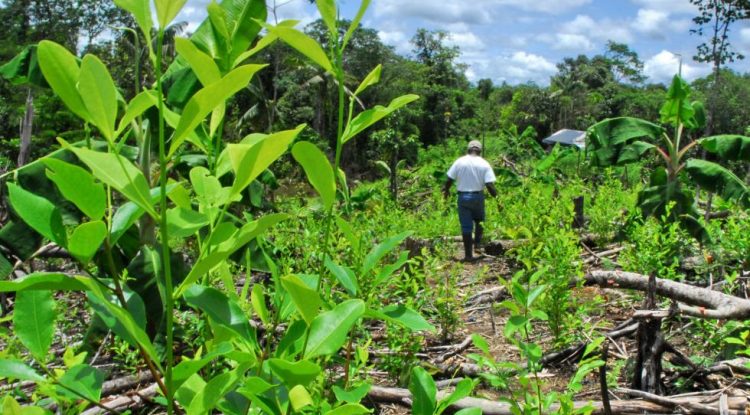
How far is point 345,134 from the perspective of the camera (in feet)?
2.67

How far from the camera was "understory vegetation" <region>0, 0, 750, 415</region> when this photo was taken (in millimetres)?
667

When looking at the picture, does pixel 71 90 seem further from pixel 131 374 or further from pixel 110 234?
pixel 131 374

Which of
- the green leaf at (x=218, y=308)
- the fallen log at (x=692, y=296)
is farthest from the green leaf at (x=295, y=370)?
the fallen log at (x=692, y=296)

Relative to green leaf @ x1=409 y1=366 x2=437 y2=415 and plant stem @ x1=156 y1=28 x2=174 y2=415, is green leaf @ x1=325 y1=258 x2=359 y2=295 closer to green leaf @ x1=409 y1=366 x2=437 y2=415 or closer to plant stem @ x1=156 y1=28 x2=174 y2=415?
green leaf @ x1=409 y1=366 x2=437 y2=415

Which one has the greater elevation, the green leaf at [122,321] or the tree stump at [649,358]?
the green leaf at [122,321]

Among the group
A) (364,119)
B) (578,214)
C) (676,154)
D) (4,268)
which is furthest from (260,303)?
(578,214)

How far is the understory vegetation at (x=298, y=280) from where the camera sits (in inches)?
26.2

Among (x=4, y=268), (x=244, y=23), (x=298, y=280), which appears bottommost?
(x=4, y=268)

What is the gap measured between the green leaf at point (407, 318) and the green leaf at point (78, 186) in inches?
15.0

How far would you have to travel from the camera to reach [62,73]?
2.09ft

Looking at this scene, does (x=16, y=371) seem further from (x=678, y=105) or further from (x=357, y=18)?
(x=678, y=105)

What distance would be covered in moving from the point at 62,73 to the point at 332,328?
1.37ft

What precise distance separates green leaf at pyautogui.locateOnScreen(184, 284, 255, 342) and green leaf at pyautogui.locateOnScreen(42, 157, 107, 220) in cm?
15

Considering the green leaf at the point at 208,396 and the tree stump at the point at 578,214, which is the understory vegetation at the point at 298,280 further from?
the tree stump at the point at 578,214
